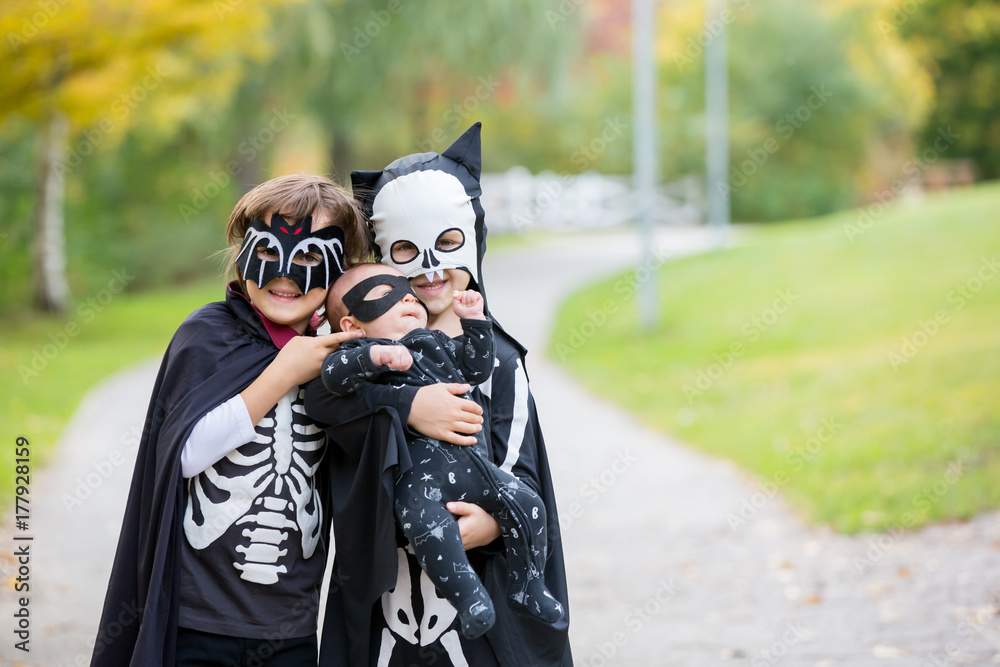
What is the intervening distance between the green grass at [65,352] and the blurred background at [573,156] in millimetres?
79

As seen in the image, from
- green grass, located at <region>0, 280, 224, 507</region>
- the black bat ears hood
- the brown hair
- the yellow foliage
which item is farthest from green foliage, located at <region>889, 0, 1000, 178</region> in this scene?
the brown hair

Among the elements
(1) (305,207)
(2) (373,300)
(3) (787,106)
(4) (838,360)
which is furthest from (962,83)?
(2) (373,300)

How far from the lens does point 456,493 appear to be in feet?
9.13

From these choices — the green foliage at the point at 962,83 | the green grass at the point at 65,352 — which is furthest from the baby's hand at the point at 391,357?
the green foliage at the point at 962,83

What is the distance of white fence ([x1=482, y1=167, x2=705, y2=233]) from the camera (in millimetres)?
36031

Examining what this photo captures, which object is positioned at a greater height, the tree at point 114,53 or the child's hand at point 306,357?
the tree at point 114,53

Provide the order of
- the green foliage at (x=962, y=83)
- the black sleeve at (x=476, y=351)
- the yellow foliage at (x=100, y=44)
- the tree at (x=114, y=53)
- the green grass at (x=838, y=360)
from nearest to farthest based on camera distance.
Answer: the black sleeve at (x=476, y=351) < the green grass at (x=838, y=360) < the yellow foliage at (x=100, y=44) < the tree at (x=114, y=53) < the green foliage at (x=962, y=83)

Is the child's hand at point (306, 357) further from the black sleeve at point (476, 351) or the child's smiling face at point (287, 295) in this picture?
the black sleeve at point (476, 351)

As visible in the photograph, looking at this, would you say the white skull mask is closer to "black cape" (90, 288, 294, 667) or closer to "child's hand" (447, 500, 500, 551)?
"black cape" (90, 288, 294, 667)

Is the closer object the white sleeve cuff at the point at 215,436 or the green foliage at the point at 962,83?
the white sleeve cuff at the point at 215,436

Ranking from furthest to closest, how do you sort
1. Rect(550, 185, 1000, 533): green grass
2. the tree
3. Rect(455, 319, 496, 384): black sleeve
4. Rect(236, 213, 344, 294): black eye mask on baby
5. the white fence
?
the white fence, the tree, Rect(550, 185, 1000, 533): green grass, Rect(236, 213, 344, 294): black eye mask on baby, Rect(455, 319, 496, 384): black sleeve

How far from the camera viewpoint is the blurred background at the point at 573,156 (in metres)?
12.0

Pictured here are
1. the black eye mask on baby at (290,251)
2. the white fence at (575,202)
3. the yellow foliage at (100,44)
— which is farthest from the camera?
the white fence at (575,202)

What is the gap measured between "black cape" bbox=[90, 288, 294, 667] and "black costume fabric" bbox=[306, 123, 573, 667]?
0.26 metres
